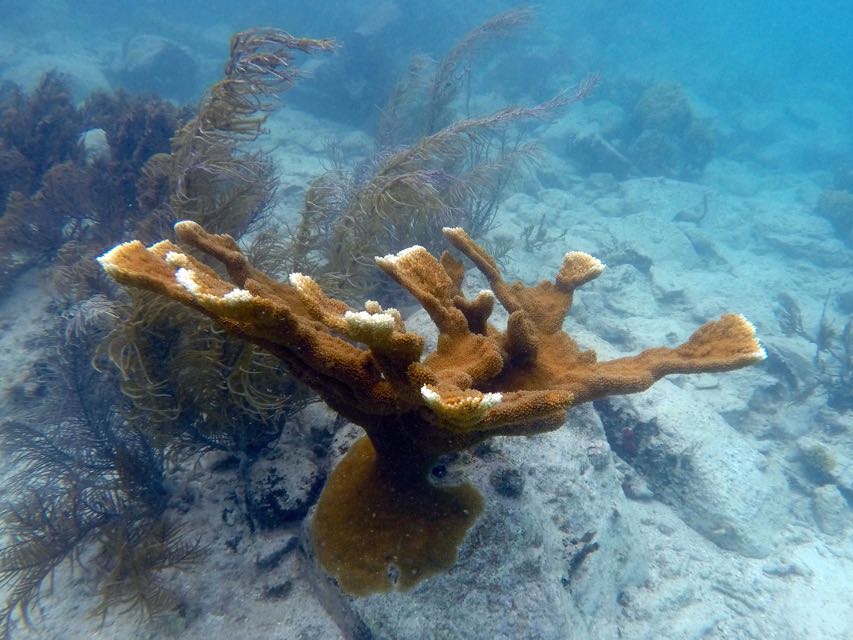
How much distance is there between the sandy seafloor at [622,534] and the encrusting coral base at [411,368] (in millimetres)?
244

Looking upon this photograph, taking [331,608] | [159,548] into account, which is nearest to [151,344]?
[159,548]

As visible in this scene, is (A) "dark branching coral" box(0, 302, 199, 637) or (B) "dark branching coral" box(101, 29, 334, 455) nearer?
(A) "dark branching coral" box(0, 302, 199, 637)

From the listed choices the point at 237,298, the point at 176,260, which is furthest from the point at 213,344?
the point at 237,298

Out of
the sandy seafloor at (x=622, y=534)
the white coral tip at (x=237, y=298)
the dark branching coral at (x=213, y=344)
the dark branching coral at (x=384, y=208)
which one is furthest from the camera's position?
the dark branching coral at (x=384, y=208)

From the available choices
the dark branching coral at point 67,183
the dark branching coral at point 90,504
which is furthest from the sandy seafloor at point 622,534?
the dark branching coral at point 67,183

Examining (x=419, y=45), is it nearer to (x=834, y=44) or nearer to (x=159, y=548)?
(x=159, y=548)

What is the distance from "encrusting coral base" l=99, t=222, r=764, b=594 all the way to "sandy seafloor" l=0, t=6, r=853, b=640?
0.80 feet

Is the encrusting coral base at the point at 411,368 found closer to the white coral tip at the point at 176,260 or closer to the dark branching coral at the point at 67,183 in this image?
the white coral tip at the point at 176,260

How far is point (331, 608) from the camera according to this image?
2.64m

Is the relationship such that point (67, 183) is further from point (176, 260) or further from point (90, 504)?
point (176, 260)

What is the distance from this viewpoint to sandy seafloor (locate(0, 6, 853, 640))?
8.63 ft

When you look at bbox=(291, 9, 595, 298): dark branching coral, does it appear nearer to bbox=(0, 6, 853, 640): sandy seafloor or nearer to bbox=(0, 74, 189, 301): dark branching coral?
bbox=(0, 6, 853, 640): sandy seafloor

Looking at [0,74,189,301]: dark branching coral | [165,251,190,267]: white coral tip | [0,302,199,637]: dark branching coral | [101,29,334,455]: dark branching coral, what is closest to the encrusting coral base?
[165,251,190,267]: white coral tip

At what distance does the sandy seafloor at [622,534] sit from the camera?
104 inches
